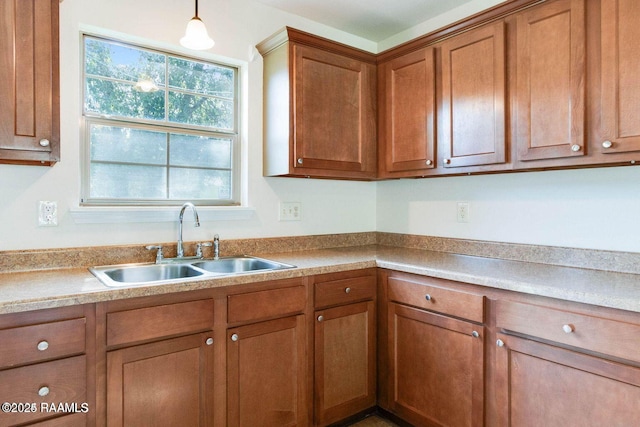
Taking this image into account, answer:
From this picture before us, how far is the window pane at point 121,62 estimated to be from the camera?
196 centimetres

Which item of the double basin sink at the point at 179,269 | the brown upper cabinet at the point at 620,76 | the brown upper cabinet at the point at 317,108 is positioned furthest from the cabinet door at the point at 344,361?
the brown upper cabinet at the point at 620,76

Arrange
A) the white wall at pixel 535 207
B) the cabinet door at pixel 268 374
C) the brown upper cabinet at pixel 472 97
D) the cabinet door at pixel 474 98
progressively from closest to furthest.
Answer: the brown upper cabinet at pixel 472 97 → the cabinet door at pixel 268 374 → the white wall at pixel 535 207 → the cabinet door at pixel 474 98

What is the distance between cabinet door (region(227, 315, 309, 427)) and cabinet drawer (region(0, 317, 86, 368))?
566 mm

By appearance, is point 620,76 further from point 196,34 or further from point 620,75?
point 196,34

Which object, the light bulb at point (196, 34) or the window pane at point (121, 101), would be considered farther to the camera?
the window pane at point (121, 101)

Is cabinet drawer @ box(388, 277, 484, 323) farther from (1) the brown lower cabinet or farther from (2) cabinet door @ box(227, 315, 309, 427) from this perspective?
(2) cabinet door @ box(227, 315, 309, 427)

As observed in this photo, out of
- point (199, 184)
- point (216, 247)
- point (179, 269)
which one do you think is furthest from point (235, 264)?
point (199, 184)

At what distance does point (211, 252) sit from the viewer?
7.22 ft

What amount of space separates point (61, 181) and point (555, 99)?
2292 mm

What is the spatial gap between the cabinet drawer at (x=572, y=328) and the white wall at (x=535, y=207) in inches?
24.6

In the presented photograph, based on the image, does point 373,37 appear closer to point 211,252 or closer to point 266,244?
point 266,244

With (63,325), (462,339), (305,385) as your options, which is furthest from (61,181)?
(462,339)

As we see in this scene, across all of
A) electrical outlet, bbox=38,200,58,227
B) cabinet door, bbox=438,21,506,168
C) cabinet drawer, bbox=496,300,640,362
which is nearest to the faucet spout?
electrical outlet, bbox=38,200,58,227

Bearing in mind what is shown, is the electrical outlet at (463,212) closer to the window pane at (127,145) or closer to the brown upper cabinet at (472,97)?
the brown upper cabinet at (472,97)
